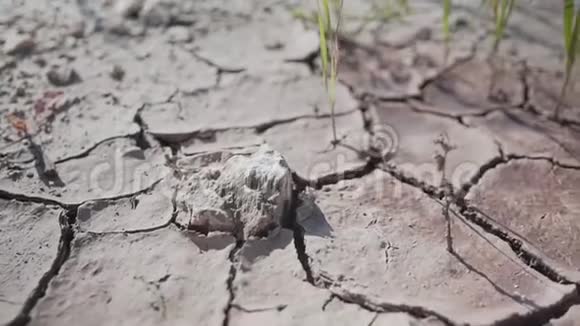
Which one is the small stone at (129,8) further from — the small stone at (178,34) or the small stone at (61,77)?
the small stone at (61,77)

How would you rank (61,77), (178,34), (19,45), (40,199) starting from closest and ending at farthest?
(40,199), (61,77), (19,45), (178,34)

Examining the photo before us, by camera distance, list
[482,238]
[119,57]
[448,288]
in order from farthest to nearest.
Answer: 1. [119,57]
2. [482,238]
3. [448,288]

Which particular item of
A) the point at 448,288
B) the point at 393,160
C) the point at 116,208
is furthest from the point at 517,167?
the point at 116,208

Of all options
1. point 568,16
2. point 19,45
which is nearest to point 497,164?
point 568,16

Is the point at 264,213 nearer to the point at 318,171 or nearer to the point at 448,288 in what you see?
the point at 318,171

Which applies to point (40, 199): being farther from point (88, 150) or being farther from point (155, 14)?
point (155, 14)
